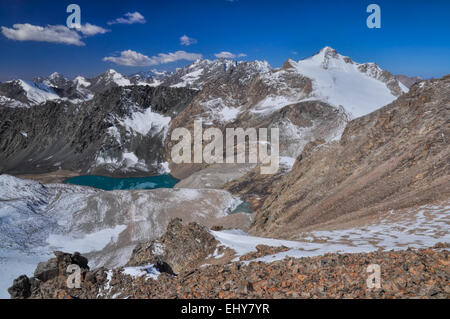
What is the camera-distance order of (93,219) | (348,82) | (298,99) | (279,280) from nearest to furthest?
1. (279,280)
2. (93,219)
3. (298,99)
4. (348,82)

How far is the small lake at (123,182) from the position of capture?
112 meters

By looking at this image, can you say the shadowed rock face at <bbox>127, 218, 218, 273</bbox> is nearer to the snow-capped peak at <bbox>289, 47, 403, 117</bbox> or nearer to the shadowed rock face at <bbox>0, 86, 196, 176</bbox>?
the snow-capped peak at <bbox>289, 47, 403, 117</bbox>

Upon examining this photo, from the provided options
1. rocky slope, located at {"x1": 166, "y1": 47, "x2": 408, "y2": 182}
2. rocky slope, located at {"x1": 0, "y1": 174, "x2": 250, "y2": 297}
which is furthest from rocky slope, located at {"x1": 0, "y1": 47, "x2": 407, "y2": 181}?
rocky slope, located at {"x1": 0, "y1": 174, "x2": 250, "y2": 297}

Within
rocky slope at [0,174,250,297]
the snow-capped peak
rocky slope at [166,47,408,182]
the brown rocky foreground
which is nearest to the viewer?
the brown rocky foreground

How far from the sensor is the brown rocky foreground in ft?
23.6

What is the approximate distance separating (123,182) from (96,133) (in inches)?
1661

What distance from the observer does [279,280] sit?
866 cm

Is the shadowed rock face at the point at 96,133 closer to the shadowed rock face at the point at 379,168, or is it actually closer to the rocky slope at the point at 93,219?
the rocky slope at the point at 93,219

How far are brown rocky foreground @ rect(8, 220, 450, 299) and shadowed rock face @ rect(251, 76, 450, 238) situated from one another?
973 centimetres

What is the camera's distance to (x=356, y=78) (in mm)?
130125

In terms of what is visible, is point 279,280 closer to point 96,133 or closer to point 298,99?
point 298,99

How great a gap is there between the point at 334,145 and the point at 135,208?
117ft

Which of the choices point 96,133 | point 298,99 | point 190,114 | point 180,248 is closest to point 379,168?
point 180,248
